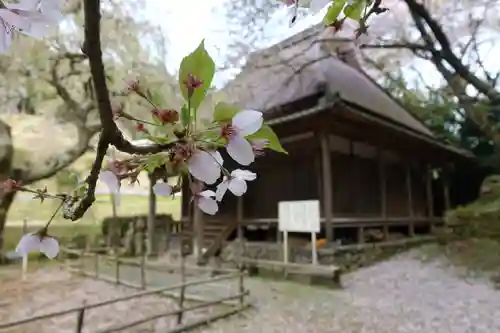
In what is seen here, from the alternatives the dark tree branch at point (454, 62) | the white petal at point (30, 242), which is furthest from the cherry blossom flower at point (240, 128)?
the dark tree branch at point (454, 62)

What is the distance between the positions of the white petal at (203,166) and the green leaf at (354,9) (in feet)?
1.52

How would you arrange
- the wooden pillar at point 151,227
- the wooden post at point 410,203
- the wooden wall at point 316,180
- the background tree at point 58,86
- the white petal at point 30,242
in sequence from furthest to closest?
1. the wooden pillar at point 151,227
2. the wooden post at point 410,203
3. the wooden wall at point 316,180
4. the background tree at point 58,86
5. the white petal at point 30,242

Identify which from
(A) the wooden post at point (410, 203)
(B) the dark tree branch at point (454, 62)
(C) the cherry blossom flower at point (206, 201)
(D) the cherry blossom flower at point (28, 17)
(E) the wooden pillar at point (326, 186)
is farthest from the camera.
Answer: (A) the wooden post at point (410, 203)

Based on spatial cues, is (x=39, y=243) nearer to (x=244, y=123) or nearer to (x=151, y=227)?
(x=244, y=123)

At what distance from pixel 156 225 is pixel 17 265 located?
158 inches

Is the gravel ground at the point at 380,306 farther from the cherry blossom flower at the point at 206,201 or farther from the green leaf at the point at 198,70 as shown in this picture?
the green leaf at the point at 198,70

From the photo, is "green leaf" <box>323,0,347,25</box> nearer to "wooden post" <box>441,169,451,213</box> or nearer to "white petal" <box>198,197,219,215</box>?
"white petal" <box>198,197,219,215</box>

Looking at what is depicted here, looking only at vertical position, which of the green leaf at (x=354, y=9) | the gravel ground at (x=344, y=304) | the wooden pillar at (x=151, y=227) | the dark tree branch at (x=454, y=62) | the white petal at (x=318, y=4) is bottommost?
the gravel ground at (x=344, y=304)

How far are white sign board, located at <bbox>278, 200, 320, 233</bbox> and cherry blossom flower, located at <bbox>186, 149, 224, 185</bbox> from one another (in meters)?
6.81

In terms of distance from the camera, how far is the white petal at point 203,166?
58 cm

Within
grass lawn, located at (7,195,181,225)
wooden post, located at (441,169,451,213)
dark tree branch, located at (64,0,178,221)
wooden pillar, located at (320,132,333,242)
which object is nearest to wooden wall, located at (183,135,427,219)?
wooden pillar, located at (320,132,333,242)

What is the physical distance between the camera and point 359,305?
5973mm

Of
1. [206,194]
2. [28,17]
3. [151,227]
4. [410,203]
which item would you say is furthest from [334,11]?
[151,227]

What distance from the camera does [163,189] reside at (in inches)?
33.0
